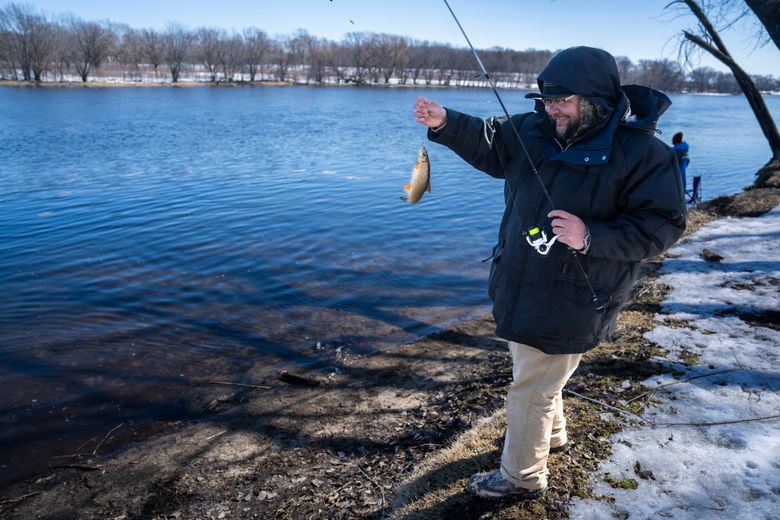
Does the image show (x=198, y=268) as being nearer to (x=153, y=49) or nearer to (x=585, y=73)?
(x=585, y=73)

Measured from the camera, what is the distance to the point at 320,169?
2088cm

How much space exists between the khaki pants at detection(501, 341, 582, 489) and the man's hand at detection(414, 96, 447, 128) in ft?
4.71

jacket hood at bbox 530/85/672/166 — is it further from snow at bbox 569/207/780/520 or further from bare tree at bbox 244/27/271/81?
bare tree at bbox 244/27/271/81

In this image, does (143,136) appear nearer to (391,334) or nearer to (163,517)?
(391,334)

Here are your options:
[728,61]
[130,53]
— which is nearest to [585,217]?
[728,61]

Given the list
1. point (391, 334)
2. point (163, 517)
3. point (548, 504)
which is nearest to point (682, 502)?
point (548, 504)

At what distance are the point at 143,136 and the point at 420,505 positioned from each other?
28.3 metres

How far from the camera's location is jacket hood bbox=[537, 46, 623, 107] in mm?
2732

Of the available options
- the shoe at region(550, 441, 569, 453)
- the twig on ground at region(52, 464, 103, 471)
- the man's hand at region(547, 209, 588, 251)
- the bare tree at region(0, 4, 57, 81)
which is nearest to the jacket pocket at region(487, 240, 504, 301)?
the man's hand at region(547, 209, 588, 251)

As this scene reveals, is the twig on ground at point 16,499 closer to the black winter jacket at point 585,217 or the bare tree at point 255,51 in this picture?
the black winter jacket at point 585,217

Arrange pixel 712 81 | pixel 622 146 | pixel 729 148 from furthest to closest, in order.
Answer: pixel 712 81, pixel 729 148, pixel 622 146

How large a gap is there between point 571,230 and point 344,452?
3.19m

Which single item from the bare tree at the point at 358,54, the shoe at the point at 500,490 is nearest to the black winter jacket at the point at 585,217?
the shoe at the point at 500,490

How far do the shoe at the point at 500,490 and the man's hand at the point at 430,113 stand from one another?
2328mm
